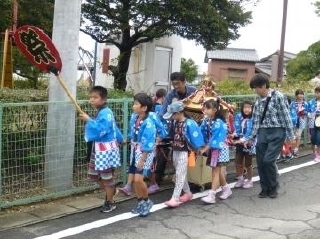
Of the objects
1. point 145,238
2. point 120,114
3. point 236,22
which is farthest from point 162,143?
point 236,22

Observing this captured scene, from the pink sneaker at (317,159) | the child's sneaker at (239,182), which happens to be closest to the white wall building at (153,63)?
the pink sneaker at (317,159)

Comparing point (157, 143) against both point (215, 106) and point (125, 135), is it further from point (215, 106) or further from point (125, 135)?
point (215, 106)

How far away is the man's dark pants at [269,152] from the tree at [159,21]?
7.47 meters

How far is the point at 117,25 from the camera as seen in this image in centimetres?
1441

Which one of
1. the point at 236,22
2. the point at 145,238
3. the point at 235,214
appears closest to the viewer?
the point at 145,238

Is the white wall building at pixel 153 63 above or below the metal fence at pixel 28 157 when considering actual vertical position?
above

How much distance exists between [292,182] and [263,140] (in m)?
1.27

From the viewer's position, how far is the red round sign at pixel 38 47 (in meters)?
5.25

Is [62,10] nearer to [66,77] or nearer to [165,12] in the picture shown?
[66,77]

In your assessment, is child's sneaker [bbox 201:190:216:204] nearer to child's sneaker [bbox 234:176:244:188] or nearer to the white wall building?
→ child's sneaker [bbox 234:176:244:188]

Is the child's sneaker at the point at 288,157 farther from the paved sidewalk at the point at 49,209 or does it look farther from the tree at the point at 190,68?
the tree at the point at 190,68

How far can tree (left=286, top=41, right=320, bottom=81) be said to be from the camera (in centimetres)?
2877

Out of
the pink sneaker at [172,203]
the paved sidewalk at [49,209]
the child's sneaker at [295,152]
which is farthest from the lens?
the child's sneaker at [295,152]

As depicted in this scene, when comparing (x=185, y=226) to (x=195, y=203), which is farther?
(x=195, y=203)
